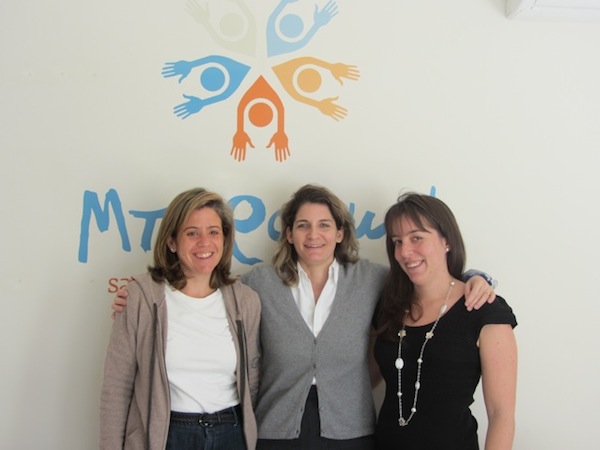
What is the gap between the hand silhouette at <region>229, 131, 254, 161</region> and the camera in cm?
196

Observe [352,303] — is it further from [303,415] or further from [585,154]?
[585,154]

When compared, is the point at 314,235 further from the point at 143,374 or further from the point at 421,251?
the point at 143,374

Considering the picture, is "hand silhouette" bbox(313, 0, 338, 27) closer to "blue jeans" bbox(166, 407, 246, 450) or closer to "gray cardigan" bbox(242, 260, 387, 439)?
"gray cardigan" bbox(242, 260, 387, 439)

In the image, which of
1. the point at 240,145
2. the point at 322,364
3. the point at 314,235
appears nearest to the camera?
the point at 322,364

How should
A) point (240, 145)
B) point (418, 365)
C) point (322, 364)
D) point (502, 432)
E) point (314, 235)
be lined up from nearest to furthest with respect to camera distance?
point (502, 432)
point (418, 365)
point (322, 364)
point (314, 235)
point (240, 145)

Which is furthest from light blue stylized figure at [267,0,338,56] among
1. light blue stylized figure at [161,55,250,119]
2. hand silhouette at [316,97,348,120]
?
hand silhouette at [316,97,348,120]

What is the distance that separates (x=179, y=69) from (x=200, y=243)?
2.70 feet

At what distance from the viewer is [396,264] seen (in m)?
1.67

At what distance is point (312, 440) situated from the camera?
1.54 m

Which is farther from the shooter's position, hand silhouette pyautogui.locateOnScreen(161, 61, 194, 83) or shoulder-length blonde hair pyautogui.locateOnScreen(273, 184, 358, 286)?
hand silhouette pyautogui.locateOnScreen(161, 61, 194, 83)

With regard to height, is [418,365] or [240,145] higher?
[240,145]

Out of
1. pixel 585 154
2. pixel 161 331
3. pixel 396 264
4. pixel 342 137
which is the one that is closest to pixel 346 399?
pixel 396 264

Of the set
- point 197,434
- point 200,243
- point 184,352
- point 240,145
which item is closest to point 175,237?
point 200,243

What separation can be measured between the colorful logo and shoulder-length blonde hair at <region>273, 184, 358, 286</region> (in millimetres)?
254
